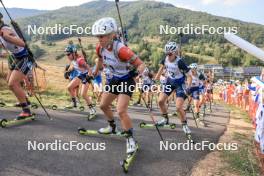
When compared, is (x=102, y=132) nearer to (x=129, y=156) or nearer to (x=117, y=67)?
(x=117, y=67)

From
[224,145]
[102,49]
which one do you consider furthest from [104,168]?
[224,145]

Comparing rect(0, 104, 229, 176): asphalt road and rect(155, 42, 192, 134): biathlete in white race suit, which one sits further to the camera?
rect(155, 42, 192, 134): biathlete in white race suit

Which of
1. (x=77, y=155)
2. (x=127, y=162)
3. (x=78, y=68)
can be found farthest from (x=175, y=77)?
(x=127, y=162)

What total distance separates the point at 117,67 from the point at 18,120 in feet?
11.2

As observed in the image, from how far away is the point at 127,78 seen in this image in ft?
26.1

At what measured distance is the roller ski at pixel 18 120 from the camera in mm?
8923

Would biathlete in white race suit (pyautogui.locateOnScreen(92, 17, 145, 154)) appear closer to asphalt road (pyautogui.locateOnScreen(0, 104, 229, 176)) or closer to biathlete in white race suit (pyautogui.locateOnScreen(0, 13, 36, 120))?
asphalt road (pyautogui.locateOnScreen(0, 104, 229, 176))

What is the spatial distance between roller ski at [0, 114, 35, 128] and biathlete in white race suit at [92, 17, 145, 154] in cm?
254

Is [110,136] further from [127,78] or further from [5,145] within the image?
[5,145]

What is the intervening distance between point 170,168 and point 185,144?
248 cm

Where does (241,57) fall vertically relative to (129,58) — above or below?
below

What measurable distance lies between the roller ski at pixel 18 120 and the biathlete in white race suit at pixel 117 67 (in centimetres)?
254

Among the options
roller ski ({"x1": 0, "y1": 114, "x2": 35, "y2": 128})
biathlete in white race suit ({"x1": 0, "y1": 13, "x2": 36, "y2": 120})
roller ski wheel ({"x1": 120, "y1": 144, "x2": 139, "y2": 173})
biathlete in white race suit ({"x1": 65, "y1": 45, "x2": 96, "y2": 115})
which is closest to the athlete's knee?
roller ski wheel ({"x1": 120, "y1": 144, "x2": 139, "y2": 173})

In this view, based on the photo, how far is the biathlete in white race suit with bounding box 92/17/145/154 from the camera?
7102 millimetres
